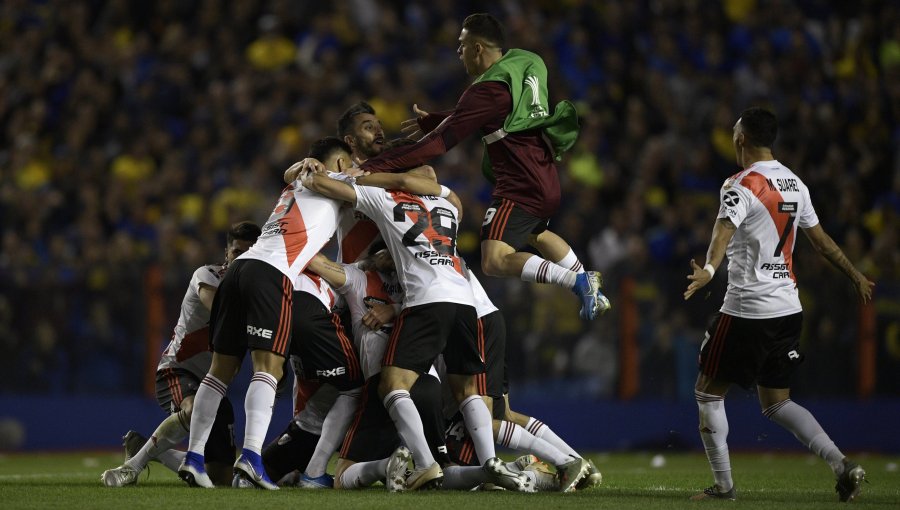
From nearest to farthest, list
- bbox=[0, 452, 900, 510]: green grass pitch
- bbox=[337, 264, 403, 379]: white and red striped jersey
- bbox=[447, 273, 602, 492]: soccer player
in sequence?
bbox=[0, 452, 900, 510]: green grass pitch → bbox=[447, 273, 602, 492]: soccer player → bbox=[337, 264, 403, 379]: white and red striped jersey

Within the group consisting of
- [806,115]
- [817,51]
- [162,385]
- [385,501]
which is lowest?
[385,501]

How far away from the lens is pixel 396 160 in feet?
25.0

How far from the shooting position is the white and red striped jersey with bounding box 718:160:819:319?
280 inches

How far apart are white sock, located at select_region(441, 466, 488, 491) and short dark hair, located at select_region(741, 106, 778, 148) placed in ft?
8.16

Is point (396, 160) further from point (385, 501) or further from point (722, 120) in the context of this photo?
point (722, 120)

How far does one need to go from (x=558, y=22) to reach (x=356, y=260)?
951 centimetres

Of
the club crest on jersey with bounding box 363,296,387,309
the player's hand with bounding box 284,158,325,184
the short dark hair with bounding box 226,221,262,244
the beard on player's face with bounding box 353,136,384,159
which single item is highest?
the beard on player's face with bounding box 353,136,384,159

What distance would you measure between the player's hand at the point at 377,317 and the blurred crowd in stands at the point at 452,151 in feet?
17.7

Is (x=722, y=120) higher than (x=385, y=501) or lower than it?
higher

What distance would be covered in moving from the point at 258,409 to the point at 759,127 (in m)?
3.31

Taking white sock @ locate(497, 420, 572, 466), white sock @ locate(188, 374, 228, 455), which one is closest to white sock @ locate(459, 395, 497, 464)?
white sock @ locate(497, 420, 572, 466)

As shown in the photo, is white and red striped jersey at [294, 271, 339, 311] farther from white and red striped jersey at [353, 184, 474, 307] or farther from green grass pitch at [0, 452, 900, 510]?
green grass pitch at [0, 452, 900, 510]

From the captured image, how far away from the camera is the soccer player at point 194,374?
783 centimetres

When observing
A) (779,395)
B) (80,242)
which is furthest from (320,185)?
(80,242)
